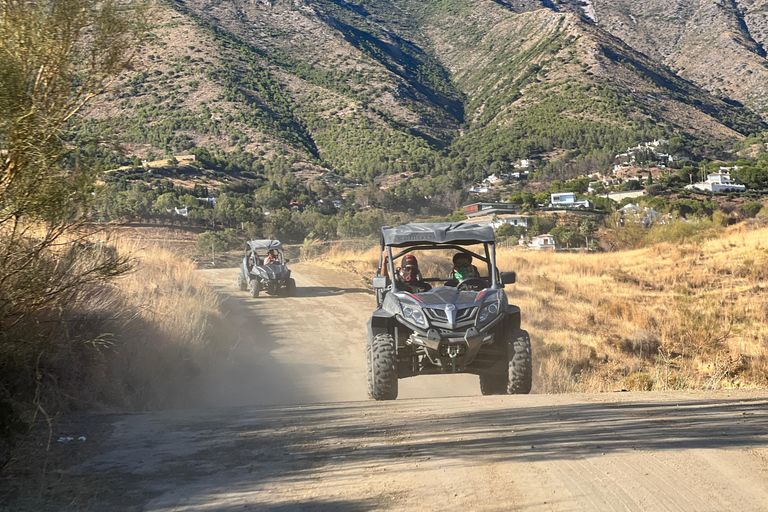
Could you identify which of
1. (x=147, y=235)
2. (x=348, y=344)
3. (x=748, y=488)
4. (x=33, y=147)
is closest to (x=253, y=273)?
(x=348, y=344)

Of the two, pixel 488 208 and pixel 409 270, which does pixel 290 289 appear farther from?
pixel 488 208

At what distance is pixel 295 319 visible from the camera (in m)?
15.3

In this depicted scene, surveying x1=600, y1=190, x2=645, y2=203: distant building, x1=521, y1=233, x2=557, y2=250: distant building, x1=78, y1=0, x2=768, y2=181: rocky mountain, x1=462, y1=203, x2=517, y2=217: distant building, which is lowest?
x1=521, y1=233, x2=557, y2=250: distant building

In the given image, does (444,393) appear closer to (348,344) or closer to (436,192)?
(348,344)

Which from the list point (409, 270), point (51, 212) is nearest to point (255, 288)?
point (409, 270)

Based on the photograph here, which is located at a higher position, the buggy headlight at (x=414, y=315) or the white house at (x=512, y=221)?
the white house at (x=512, y=221)

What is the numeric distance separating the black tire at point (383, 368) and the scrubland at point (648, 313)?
11.8 ft

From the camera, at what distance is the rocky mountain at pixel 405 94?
88.9 meters

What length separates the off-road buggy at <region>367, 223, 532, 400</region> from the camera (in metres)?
6.84

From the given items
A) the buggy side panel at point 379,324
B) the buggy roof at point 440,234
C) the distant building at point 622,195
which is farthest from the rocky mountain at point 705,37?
the buggy side panel at point 379,324

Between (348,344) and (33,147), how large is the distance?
8.39 metres

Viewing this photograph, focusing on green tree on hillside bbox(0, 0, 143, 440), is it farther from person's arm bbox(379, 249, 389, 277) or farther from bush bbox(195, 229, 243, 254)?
bush bbox(195, 229, 243, 254)

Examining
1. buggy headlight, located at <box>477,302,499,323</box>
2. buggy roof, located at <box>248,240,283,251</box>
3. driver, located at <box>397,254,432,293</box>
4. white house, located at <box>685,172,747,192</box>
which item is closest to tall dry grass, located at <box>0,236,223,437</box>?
driver, located at <box>397,254,432,293</box>

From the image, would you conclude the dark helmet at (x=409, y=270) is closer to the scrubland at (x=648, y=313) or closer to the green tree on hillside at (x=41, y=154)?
the scrubland at (x=648, y=313)
